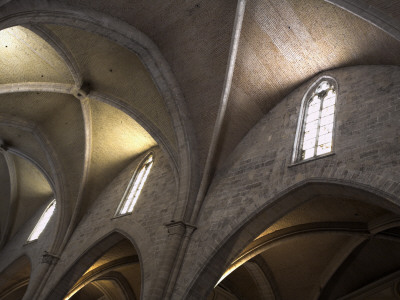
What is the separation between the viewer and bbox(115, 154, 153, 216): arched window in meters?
12.5

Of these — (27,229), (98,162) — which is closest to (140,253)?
(98,162)

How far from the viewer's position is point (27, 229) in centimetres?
1734

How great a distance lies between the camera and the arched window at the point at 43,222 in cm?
1641

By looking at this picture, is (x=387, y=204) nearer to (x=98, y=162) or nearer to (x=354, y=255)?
(x=354, y=255)

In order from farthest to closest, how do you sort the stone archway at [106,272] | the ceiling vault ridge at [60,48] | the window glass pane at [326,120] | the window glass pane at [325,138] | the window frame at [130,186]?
the window frame at [130,186]
the stone archway at [106,272]
the ceiling vault ridge at [60,48]
the window glass pane at [326,120]
the window glass pane at [325,138]

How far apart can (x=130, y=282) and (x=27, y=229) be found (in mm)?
5306

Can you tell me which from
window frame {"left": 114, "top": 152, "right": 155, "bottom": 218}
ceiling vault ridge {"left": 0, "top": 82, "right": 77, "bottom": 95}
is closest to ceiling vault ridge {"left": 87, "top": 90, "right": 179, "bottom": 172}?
ceiling vault ridge {"left": 0, "top": 82, "right": 77, "bottom": 95}

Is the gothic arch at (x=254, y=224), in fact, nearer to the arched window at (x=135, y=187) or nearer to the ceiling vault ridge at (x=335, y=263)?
the ceiling vault ridge at (x=335, y=263)

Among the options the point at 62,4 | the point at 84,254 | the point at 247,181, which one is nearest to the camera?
the point at 62,4

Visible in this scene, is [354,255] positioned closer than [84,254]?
Yes

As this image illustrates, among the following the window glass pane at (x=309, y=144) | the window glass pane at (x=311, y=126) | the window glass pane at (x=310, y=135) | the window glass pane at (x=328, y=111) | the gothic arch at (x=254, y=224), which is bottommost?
the gothic arch at (x=254, y=224)

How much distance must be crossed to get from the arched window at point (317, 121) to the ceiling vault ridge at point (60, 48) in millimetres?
5993

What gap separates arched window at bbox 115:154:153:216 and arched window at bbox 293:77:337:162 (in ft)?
17.6

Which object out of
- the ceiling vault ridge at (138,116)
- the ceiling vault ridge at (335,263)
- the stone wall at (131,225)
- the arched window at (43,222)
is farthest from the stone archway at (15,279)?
the ceiling vault ridge at (335,263)
